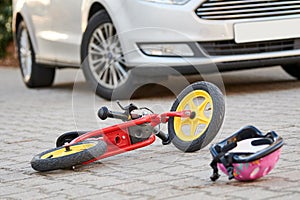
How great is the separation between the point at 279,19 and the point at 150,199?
4067mm

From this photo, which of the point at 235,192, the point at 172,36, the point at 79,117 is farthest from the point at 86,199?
the point at 172,36

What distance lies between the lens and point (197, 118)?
4926mm

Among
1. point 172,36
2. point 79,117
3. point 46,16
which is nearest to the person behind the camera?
point 79,117

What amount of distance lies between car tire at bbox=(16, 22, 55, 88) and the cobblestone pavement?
1.76 m

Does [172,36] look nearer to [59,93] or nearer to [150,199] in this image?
[59,93]

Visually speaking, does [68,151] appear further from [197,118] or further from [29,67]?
[29,67]

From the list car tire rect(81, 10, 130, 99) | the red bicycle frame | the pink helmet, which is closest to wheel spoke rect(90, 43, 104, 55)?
car tire rect(81, 10, 130, 99)

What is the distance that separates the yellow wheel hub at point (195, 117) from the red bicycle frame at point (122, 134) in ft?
0.15

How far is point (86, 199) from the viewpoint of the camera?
413cm

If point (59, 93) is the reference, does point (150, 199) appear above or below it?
above

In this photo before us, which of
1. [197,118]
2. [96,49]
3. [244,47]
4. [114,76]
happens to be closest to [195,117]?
[197,118]

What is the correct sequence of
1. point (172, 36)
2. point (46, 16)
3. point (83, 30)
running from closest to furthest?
point (172, 36)
point (83, 30)
point (46, 16)

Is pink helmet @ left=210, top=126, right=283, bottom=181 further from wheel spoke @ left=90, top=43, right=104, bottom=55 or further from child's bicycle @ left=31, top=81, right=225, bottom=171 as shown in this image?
wheel spoke @ left=90, top=43, right=104, bottom=55

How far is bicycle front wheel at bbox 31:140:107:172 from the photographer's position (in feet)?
15.5
